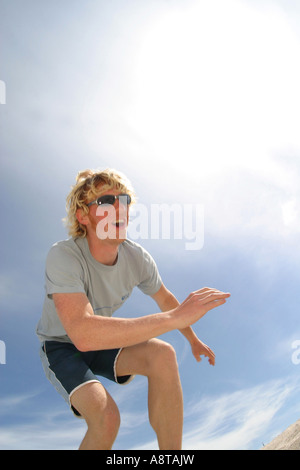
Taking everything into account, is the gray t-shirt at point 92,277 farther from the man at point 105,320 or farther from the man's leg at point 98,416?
the man's leg at point 98,416

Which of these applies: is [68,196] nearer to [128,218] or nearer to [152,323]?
[128,218]

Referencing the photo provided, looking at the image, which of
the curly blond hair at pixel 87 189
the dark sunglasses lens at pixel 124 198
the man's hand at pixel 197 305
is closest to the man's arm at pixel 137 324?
the man's hand at pixel 197 305

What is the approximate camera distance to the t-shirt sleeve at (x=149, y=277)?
454 centimetres

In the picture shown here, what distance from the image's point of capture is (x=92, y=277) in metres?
4.04

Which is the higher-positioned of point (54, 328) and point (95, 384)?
point (54, 328)

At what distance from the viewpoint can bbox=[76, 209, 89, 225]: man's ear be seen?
4203mm

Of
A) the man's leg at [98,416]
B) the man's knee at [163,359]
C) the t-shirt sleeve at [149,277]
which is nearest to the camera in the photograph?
the man's leg at [98,416]

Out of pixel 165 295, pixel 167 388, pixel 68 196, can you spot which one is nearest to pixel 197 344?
pixel 165 295

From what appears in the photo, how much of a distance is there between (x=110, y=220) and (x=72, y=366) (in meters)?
1.44

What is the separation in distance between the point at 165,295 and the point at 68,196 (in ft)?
5.15

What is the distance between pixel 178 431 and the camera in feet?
10.7

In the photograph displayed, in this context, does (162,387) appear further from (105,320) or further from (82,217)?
(82,217)

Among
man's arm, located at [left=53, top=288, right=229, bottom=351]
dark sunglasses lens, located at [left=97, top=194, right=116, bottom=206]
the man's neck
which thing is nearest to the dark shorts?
man's arm, located at [left=53, top=288, right=229, bottom=351]

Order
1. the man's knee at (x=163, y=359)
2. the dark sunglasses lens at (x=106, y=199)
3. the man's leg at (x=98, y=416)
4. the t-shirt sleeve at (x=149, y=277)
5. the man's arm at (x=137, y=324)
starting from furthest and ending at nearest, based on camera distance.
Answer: the t-shirt sleeve at (x=149, y=277)
the dark sunglasses lens at (x=106, y=199)
the man's knee at (x=163, y=359)
the man's arm at (x=137, y=324)
the man's leg at (x=98, y=416)
